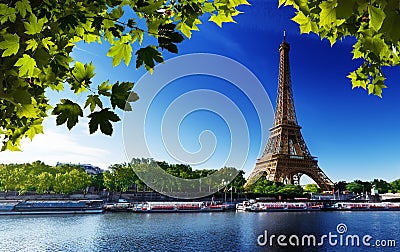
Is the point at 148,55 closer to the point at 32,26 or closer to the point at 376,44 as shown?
the point at 32,26

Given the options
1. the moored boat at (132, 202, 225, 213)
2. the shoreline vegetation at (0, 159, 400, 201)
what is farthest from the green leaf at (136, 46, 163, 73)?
the shoreline vegetation at (0, 159, 400, 201)

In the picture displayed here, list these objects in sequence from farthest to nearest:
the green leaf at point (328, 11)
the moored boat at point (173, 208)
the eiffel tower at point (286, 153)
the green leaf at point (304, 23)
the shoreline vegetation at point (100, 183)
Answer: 1. the eiffel tower at point (286, 153)
2. the shoreline vegetation at point (100, 183)
3. the moored boat at point (173, 208)
4. the green leaf at point (304, 23)
5. the green leaf at point (328, 11)

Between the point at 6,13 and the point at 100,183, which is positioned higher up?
the point at 6,13

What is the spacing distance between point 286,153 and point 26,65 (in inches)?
2530

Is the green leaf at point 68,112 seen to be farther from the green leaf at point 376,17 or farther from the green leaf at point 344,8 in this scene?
the green leaf at point 376,17

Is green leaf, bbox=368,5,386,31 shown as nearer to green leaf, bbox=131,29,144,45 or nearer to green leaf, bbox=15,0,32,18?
green leaf, bbox=131,29,144,45

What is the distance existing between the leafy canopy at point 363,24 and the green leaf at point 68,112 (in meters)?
1.30

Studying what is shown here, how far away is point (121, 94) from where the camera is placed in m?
1.70

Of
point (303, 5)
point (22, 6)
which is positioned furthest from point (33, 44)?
point (303, 5)

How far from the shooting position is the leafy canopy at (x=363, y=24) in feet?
4.12

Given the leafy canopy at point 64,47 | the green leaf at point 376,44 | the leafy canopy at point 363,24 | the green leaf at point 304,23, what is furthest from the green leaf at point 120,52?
the green leaf at point 376,44

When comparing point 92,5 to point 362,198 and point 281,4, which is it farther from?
point 362,198

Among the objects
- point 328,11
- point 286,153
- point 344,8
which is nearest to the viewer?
point 344,8

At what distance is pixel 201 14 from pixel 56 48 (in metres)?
1.06
